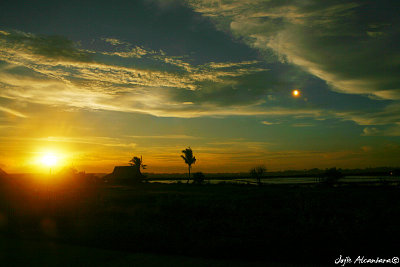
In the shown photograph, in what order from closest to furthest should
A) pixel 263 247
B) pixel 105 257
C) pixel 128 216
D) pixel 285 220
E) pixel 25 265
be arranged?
pixel 25 265, pixel 105 257, pixel 263 247, pixel 285 220, pixel 128 216

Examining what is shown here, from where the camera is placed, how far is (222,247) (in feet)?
23.2

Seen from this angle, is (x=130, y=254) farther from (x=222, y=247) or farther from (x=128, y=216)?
(x=128, y=216)

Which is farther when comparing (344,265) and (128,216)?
(128,216)

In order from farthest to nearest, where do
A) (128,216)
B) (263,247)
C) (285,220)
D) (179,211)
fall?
1. (179,211)
2. (128,216)
3. (285,220)
4. (263,247)

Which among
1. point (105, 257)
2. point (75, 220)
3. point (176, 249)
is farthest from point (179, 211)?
point (105, 257)

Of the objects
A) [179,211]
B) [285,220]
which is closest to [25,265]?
[179,211]

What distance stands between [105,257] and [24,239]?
11.8ft

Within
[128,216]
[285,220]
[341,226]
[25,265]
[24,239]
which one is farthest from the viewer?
[128,216]

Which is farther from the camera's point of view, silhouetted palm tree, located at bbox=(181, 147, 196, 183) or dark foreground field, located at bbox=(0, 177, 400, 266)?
silhouetted palm tree, located at bbox=(181, 147, 196, 183)

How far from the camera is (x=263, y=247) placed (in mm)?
7062

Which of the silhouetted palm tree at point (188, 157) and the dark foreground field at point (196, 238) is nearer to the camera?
the dark foreground field at point (196, 238)

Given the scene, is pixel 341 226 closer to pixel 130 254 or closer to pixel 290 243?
pixel 290 243

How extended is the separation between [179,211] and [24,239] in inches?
244

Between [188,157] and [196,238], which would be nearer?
[196,238]
